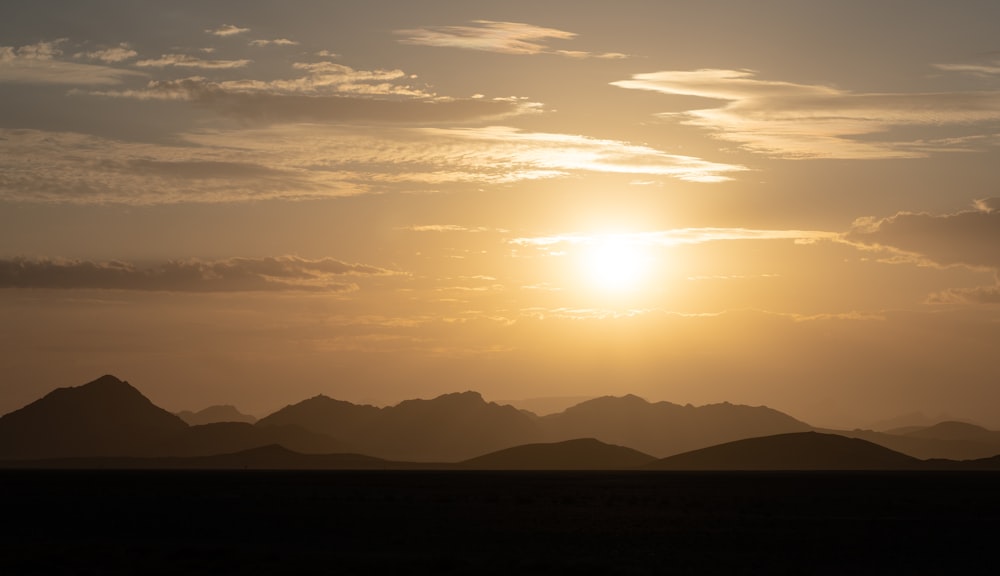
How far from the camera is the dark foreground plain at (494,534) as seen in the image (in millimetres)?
50625

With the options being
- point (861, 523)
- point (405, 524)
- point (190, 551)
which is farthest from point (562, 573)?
point (861, 523)

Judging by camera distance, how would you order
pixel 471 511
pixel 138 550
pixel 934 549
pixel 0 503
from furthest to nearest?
pixel 0 503, pixel 471 511, pixel 934 549, pixel 138 550

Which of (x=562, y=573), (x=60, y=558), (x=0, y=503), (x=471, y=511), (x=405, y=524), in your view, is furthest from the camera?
(x=0, y=503)

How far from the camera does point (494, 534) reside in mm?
66812

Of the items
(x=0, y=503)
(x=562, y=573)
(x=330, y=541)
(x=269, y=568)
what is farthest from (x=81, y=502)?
(x=562, y=573)

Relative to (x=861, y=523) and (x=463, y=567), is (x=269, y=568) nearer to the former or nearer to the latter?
(x=463, y=567)

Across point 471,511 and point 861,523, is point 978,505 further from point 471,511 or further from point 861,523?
point 471,511

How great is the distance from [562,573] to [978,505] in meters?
64.1

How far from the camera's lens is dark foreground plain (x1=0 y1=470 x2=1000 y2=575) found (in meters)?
50.6

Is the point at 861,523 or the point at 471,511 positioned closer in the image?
the point at 861,523

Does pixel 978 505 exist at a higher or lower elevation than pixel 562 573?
higher

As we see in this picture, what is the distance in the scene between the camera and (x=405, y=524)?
2901 inches

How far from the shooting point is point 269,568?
4912 cm

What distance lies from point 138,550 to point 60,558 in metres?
4.38
